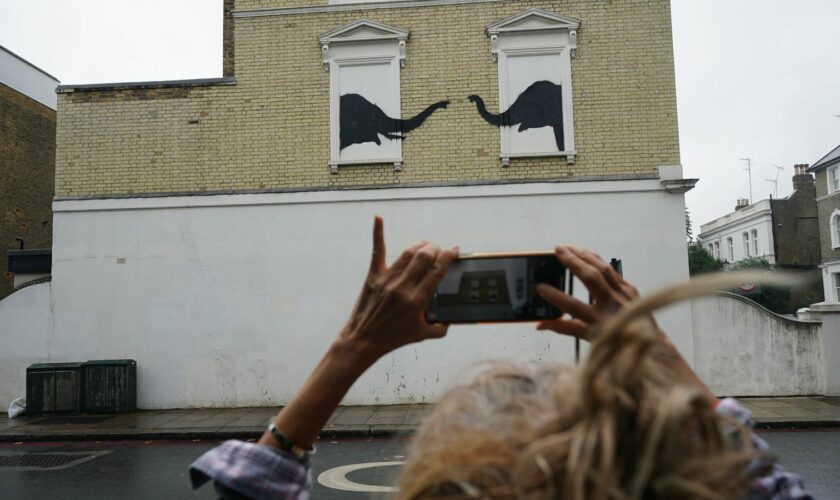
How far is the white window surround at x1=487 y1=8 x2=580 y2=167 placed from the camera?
12289 mm

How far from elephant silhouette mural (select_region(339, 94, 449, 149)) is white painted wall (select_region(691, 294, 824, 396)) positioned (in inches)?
260

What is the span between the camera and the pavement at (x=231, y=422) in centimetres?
981

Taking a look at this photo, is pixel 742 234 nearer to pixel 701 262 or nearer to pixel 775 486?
pixel 701 262

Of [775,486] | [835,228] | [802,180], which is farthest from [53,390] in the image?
[802,180]

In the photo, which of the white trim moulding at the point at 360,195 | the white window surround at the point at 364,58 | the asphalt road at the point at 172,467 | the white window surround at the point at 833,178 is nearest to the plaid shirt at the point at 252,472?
the asphalt road at the point at 172,467

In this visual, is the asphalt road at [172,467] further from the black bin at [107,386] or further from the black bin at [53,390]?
the black bin at [107,386]

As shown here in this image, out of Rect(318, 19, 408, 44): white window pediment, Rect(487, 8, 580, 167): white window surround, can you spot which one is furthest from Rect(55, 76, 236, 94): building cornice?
Rect(487, 8, 580, 167): white window surround

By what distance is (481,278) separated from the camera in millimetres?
1582

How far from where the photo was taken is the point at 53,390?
1180 centimetres

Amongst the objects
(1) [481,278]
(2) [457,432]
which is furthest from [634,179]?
(2) [457,432]

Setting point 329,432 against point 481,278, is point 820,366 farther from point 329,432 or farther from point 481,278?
point 481,278

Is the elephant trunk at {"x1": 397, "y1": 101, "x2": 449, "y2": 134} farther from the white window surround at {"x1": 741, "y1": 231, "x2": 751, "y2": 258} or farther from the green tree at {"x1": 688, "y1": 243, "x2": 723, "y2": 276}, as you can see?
the white window surround at {"x1": 741, "y1": 231, "x2": 751, "y2": 258}

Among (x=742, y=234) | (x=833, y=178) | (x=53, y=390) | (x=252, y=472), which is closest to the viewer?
(x=252, y=472)

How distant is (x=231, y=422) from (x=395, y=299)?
410 inches
